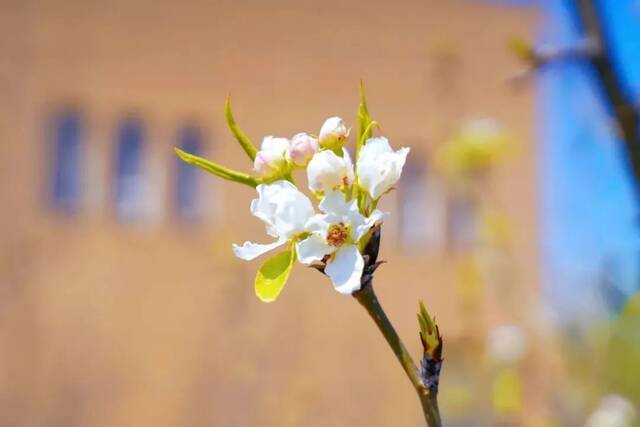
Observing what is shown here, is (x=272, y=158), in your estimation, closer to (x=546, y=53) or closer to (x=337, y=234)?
(x=337, y=234)

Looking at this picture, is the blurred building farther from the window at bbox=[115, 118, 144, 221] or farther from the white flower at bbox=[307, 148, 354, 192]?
the white flower at bbox=[307, 148, 354, 192]

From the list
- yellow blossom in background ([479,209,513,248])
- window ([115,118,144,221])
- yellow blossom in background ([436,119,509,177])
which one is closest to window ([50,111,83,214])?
window ([115,118,144,221])

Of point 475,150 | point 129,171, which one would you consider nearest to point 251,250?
point 475,150

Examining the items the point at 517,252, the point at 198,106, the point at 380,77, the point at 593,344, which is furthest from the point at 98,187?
the point at 593,344

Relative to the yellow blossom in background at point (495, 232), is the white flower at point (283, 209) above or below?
above

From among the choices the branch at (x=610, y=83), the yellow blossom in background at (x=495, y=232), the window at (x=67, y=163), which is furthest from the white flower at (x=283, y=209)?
the window at (x=67, y=163)

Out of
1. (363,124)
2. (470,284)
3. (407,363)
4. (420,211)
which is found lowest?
(470,284)

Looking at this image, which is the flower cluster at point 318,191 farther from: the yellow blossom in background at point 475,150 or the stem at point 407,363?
the yellow blossom in background at point 475,150
